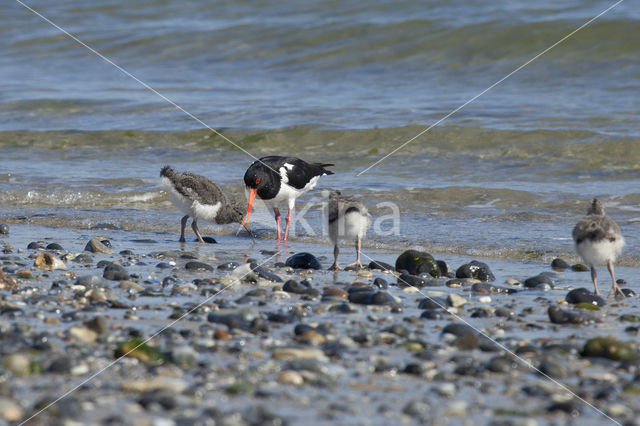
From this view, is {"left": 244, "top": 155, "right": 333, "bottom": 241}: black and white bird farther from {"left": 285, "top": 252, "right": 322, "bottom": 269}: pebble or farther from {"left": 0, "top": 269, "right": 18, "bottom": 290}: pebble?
{"left": 0, "top": 269, "right": 18, "bottom": 290}: pebble

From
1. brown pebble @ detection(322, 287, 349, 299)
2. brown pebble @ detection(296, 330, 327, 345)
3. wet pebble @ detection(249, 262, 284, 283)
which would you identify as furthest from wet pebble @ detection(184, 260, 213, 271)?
brown pebble @ detection(296, 330, 327, 345)

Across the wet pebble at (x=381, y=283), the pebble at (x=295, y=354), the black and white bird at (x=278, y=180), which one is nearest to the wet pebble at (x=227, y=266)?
the wet pebble at (x=381, y=283)

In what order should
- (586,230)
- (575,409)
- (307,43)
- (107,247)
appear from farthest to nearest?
(307,43) < (107,247) < (586,230) < (575,409)

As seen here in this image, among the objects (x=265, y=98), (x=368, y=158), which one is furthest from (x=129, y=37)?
(x=368, y=158)

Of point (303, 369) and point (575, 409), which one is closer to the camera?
point (575, 409)

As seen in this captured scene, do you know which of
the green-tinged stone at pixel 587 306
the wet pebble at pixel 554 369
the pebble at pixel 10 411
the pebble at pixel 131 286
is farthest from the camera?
the pebble at pixel 131 286

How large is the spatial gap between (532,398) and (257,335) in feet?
5.85

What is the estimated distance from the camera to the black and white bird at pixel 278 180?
989 cm

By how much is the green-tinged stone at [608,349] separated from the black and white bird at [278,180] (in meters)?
5.32

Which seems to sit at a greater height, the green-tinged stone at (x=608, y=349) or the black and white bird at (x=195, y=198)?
the black and white bird at (x=195, y=198)

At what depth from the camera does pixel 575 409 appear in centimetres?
366

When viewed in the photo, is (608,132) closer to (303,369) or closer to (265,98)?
(265,98)

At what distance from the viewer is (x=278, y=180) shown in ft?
33.0

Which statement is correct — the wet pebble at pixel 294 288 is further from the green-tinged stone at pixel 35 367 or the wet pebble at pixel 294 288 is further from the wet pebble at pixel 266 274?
the green-tinged stone at pixel 35 367
